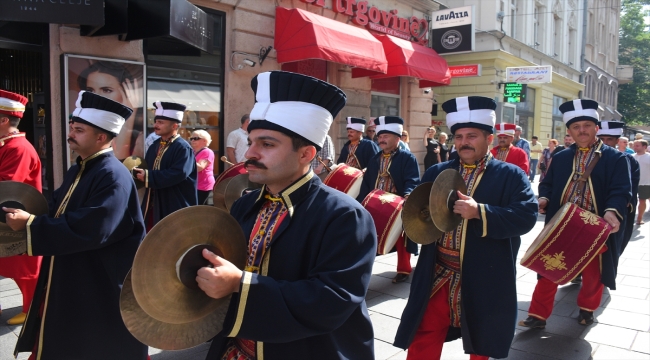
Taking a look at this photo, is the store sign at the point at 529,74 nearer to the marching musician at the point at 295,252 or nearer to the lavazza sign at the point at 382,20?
the lavazza sign at the point at 382,20

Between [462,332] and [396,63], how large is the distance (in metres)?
10.3

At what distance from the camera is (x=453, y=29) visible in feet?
50.1

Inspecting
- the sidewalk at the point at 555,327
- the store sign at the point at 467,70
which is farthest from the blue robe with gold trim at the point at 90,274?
the store sign at the point at 467,70

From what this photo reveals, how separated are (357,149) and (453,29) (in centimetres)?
875

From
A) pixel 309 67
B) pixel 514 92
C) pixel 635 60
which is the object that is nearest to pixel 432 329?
pixel 309 67

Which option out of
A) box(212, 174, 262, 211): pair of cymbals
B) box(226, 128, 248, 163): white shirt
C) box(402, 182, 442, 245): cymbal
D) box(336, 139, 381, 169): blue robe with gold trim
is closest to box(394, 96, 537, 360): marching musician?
box(402, 182, 442, 245): cymbal

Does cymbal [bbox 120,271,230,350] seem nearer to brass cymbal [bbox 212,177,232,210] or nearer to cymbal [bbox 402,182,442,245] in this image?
cymbal [bbox 402,182,442,245]

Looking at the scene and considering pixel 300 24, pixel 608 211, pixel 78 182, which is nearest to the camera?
pixel 78 182

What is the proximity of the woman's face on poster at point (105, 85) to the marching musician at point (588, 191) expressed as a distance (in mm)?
6061

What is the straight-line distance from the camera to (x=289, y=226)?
192 centimetres

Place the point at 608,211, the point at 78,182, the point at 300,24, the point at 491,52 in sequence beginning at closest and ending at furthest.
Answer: the point at 78,182
the point at 608,211
the point at 300,24
the point at 491,52

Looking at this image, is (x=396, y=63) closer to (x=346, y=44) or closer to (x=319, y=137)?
(x=346, y=44)

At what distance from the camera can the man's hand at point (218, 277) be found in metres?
1.56

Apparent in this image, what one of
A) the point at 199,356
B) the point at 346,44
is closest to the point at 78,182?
the point at 199,356
